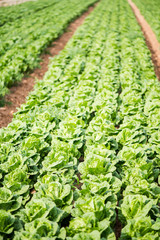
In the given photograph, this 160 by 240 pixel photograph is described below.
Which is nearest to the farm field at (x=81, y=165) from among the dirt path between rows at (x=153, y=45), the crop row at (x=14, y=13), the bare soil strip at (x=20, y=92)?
the bare soil strip at (x=20, y=92)

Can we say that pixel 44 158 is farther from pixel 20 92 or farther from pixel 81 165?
pixel 20 92

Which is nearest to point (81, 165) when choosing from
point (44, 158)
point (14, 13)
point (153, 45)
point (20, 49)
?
point (44, 158)

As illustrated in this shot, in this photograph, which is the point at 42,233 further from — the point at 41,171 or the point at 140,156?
the point at 140,156

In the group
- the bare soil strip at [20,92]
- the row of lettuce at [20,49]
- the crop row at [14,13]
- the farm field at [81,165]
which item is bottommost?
the farm field at [81,165]

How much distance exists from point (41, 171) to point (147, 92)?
4.43 m

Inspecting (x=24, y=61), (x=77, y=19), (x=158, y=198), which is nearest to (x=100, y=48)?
(x=24, y=61)

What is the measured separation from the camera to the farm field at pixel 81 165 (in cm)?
260

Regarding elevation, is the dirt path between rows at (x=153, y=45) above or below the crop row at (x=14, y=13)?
below

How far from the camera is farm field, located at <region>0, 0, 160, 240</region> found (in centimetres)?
260

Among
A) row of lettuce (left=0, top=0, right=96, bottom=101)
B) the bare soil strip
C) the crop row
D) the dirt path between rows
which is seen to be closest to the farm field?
the bare soil strip

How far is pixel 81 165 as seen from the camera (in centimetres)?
355

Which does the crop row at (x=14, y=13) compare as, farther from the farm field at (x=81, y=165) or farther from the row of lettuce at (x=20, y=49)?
the farm field at (x=81, y=165)

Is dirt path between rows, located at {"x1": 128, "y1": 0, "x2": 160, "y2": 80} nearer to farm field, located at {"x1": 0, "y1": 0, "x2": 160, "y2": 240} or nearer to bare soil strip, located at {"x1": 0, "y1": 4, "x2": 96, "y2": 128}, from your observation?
farm field, located at {"x1": 0, "y1": 0, "x2": 160, "y2": 240}

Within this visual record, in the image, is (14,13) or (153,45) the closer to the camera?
(153,45)
